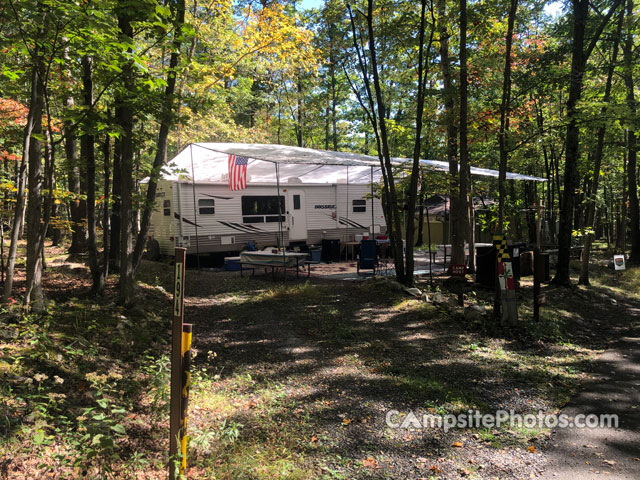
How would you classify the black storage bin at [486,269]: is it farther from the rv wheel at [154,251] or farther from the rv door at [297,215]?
the rv wheel at [154,251]

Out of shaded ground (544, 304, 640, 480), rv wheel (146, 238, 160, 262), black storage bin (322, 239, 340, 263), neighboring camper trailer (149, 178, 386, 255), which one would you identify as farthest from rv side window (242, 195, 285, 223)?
shaded ground (544, 304, 640, 480)

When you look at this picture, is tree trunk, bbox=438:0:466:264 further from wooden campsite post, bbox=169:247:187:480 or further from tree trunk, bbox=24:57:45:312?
wooden campsite post, bbox=169:247:187:480

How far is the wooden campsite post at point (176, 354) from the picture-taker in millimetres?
2174

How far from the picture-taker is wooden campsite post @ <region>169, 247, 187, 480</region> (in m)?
2.17

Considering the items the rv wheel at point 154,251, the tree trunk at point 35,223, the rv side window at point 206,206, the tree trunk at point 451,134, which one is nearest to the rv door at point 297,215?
the rv side window at point 206,206

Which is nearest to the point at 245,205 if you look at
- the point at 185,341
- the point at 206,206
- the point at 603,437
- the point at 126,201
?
the point at 206,206

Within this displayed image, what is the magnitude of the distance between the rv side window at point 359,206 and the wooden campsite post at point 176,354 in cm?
1437

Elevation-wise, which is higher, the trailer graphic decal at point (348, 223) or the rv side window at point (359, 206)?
the rv side window at point (359, 206)

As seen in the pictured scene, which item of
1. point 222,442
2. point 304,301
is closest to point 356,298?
point 304,301

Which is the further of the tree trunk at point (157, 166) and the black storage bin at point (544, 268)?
the black storage bin at point (544, 268)

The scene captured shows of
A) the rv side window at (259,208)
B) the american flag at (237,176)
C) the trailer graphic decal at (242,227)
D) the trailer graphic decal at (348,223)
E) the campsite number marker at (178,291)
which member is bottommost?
the campsite number marker at (178,291)

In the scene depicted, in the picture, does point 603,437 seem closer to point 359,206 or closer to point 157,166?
point 157,166

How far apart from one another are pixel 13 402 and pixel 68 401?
0.38 metres

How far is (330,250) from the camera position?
14484 mm
